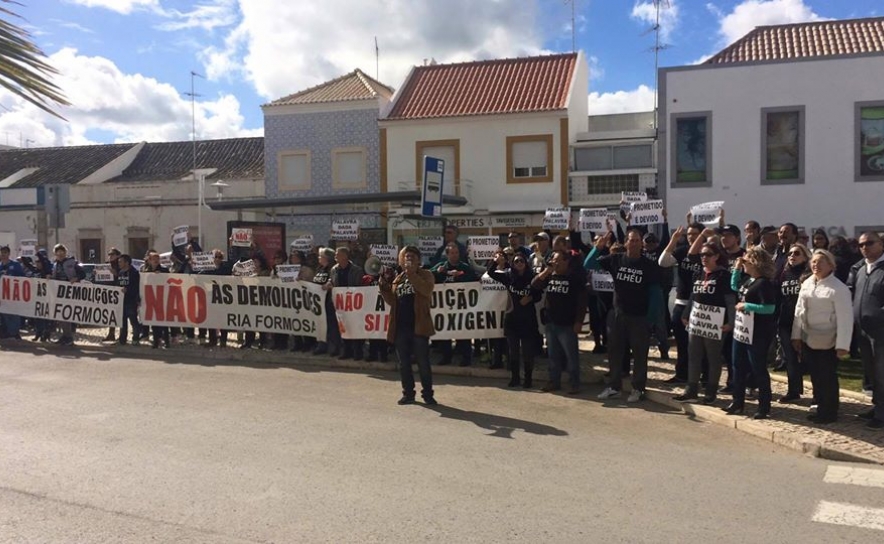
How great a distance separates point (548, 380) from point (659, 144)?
45.9ft

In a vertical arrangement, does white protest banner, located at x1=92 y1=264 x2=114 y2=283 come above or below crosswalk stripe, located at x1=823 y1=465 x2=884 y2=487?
above

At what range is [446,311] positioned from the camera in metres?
11.3

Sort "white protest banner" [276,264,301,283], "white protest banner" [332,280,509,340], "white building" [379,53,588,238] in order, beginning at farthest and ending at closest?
"white building" [379,53,588,238], "white protest banner" [276,264,301,283], "white protest banner" [332,280,509,340]

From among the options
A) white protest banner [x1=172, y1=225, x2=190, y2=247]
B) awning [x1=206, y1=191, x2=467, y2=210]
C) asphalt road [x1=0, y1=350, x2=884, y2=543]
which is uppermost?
awning [x1=206, y1=191, x2=467, y2=210]

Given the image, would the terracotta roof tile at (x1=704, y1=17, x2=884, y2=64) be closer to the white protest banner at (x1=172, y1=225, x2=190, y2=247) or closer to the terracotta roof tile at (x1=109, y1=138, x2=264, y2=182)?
the white protest banner at (x1=172, y1=225, x2=190, y2=247)

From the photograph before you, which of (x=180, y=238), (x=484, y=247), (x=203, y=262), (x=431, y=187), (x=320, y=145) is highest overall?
(x=320, y=145)

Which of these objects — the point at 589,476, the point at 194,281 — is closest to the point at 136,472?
the point at 589,476

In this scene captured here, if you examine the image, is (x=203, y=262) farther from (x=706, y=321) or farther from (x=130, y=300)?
(x=706, y=321)

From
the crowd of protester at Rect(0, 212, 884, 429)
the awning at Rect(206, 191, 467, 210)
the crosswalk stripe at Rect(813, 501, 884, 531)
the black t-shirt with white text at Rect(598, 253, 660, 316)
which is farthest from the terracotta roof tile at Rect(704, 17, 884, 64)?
the crosswalk stripe at Rect(813, 501, 884, 531)

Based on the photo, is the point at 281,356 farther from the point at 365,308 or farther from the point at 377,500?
the point at 377,500

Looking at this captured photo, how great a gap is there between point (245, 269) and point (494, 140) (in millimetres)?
15599

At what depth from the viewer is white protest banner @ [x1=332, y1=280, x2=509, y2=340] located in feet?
36.0

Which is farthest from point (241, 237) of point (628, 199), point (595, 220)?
point (628, 199)

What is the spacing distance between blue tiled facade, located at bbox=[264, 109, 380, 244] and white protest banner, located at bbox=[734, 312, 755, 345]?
21.3 metres
